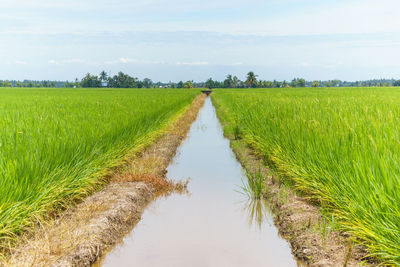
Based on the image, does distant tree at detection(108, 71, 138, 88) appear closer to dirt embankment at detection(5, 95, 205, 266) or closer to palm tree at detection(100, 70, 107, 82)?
palm tree at detection(100, 70, 107, 82)

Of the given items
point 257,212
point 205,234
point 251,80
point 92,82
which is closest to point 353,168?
point 257,212

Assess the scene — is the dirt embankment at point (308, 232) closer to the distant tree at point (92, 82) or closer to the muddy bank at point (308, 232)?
the muddy bank at point (308, 232)

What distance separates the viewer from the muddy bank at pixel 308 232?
2.81 metres

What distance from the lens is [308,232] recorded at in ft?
10.9

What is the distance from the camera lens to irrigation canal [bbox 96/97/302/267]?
3.19 m

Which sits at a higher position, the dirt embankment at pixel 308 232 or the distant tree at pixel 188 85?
the distant tree at pixel 188 85

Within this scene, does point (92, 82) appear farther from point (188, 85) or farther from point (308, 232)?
point (308, 232)

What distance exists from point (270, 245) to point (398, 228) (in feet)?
4.56

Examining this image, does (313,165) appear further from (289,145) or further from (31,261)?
(31,261)

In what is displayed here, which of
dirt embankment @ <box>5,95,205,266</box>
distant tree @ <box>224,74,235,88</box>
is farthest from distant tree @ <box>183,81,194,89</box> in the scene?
dirt embankment @ <box>5,95,205,266</box>

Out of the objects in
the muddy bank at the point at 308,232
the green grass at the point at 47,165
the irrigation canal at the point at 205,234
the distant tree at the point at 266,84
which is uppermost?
the distant tree at the point at 266,84

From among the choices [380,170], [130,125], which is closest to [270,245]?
[380,170]

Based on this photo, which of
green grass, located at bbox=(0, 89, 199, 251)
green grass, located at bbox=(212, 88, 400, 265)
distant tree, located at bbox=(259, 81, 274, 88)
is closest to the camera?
green grass, located at bbox=(212, 88, 400, 265)

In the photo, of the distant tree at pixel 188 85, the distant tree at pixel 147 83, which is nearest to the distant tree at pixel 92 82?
the distant tree at pixel 147 83
